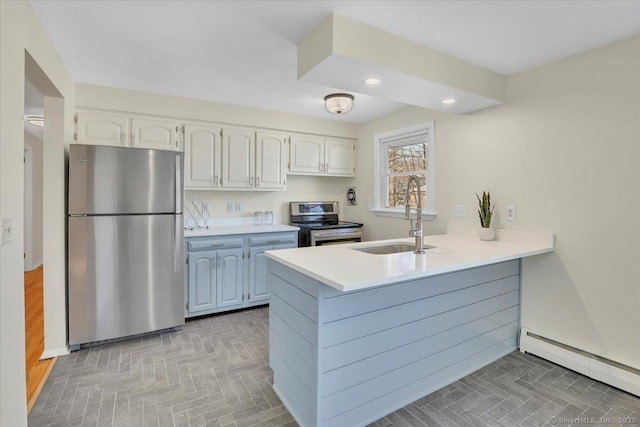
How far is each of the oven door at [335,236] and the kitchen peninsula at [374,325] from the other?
1.50 m

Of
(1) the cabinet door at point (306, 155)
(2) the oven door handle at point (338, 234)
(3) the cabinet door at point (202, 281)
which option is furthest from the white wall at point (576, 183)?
(3) the cabinet door at point (202, 281)

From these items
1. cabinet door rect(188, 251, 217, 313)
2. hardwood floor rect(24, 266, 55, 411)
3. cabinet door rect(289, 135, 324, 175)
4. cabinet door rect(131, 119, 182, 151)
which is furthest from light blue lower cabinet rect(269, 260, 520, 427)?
cabinet door rect(289, 135, 324, 175)

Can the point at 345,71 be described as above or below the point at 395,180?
above

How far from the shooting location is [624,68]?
2.09m

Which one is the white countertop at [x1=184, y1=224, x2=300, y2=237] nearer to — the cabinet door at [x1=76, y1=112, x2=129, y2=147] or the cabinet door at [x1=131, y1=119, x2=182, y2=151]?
the cabinet door at [x1=131, y1=119, x2=182, y2=151]

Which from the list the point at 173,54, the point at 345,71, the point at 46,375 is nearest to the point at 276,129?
the point at 173,54

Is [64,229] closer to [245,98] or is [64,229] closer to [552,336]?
[245,98]

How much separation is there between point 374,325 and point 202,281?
6.91 feet

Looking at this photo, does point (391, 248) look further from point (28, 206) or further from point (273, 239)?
point (28, 206)

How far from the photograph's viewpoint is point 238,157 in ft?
12.1

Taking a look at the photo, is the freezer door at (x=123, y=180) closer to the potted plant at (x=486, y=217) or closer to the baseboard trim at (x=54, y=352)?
the baseboard trim at (x=54, y=352)

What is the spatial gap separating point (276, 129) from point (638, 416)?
3.86 metres

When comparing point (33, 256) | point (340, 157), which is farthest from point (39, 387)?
point (33, 256)

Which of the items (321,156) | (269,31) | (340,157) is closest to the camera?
(269,31)
